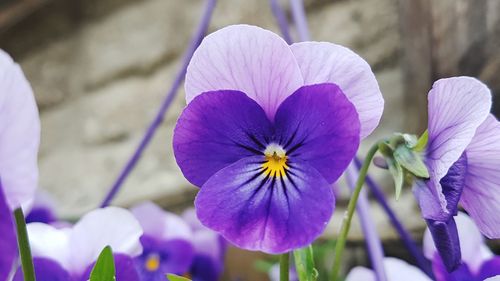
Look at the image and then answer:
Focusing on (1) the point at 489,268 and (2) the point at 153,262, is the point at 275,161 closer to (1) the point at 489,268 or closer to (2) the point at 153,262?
(1) the point at 489,268

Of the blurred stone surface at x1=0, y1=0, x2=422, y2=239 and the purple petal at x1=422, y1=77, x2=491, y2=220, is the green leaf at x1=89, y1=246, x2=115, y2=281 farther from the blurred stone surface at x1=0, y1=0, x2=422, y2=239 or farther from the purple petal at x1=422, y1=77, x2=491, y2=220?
the blurred stone surface at x1=0, y1=0, x2=422, y2=239

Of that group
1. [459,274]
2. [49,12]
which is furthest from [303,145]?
[49,12]

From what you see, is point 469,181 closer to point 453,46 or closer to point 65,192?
point 453,46

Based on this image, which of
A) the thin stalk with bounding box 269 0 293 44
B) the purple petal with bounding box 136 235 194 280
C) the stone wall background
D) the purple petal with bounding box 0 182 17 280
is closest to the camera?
the purple petal with bounding box 0 182 17 280

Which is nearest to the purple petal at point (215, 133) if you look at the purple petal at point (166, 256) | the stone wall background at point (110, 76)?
the purple petal at point (166, 256)

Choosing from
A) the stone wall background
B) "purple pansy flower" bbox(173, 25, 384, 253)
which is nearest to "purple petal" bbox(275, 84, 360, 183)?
"purple pansy flower" bbox(173, 25, 384, 253)

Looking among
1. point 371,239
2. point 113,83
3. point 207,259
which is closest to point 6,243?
point 371,239
